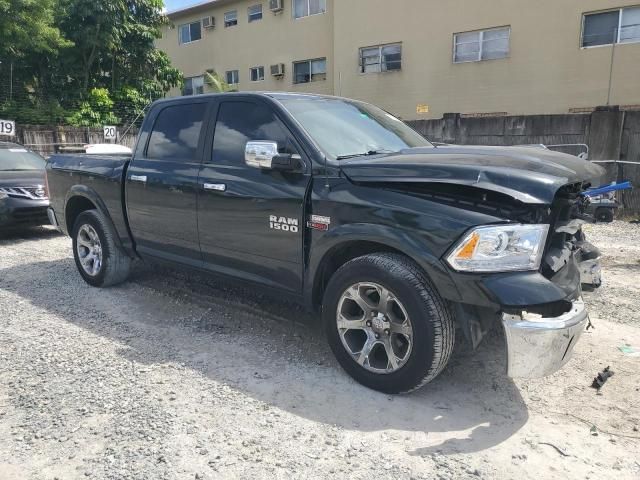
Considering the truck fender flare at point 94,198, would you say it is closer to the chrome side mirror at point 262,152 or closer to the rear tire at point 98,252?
the rear tire at point 98,252

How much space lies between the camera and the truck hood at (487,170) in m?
2.83

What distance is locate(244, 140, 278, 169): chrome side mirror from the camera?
351 cm

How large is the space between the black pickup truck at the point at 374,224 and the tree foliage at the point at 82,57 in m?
13.7

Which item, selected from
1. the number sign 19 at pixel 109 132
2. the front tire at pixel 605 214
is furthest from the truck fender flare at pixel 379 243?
the number sign 19 at pixel 109 132

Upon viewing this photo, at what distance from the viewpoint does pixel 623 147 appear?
10000 millimetres

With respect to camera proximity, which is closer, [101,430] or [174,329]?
[101,430]

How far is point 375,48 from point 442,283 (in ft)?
58.9

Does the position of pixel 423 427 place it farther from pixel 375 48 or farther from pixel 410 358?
pixel 375 48

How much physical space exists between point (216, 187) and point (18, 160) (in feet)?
22.0

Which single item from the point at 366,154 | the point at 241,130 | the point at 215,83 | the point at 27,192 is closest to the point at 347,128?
the point at 366,154

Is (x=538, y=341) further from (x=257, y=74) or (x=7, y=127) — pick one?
(x=257, y=74)

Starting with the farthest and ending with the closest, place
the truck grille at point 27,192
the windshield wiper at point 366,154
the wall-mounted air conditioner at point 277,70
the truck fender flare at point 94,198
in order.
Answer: the wall-mounted air conditioner at point 277,70
the truck grille at point 27,192
the truck fender flare at point 94,198
the windshield wiper at point 366,154

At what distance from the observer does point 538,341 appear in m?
2.75

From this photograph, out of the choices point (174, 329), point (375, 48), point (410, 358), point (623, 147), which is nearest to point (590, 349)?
point (410, 358)
